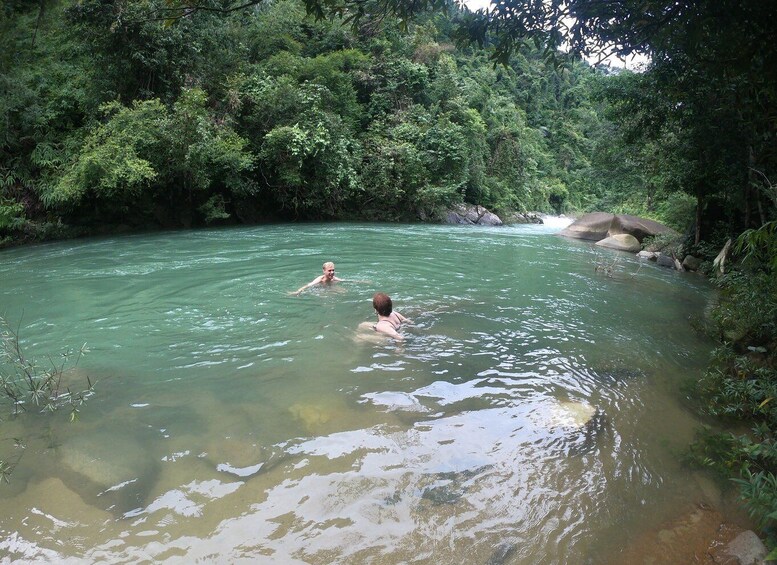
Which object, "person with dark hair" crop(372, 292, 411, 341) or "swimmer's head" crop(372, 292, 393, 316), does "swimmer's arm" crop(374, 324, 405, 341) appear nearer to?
"person with dark hair" crop(372, 292, 411, 341)

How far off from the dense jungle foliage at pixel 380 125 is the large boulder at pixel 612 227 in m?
0.92

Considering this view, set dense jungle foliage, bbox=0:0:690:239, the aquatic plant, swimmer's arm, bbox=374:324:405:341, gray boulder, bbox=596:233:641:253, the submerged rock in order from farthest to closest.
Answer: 1. gray boulder, bbox=596:233:641:253
2. dense jungle foliage, bbox=0:0:690:239
3. swimmer's arm, bbox=374:324:405:341
4. the aquatic plant
5. the submerged rock

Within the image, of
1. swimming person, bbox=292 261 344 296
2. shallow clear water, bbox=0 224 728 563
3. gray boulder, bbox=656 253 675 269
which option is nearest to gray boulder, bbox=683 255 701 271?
gray boulder, bbox=656 253 675 269

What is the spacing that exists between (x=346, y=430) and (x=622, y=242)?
1600cm

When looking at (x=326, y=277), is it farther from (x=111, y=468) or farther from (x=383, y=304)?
(x=111, y=468)

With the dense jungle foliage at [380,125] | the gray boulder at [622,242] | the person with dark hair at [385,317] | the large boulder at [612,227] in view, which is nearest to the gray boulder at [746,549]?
the dense jungle foliage at [380,125]

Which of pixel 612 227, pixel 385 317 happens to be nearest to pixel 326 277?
pixel 385 317

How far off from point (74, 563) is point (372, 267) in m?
8.94

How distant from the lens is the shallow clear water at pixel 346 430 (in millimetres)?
2973

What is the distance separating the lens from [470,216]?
25031mm

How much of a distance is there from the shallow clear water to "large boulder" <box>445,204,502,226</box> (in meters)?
15.9

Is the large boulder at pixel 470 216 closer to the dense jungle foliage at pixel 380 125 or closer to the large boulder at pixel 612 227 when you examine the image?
the dense jungle foliage at pixel 380 125

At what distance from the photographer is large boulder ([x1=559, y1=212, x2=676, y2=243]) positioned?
1816 cm

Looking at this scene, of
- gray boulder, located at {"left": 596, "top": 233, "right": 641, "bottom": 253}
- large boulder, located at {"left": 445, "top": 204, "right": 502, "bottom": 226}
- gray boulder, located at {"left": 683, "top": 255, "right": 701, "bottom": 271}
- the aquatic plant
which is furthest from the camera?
large boulder, located at {"left": 445, "top": 204, "right": 502, "bottom": 226}
